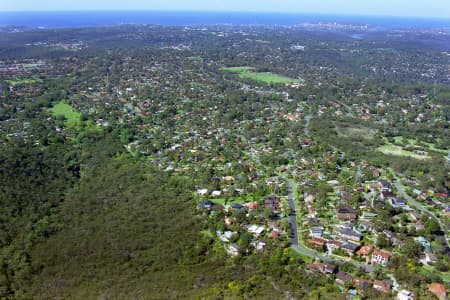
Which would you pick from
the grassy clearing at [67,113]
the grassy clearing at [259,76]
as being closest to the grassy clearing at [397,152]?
the grassy clearing at [67,113]

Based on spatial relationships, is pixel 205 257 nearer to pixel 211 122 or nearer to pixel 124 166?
pixel 124 166

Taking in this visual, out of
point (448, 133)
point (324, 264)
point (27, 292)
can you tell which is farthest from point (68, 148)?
point (448, 133)

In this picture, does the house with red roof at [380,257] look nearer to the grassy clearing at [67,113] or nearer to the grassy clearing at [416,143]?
the grassy clearing at [416,143]

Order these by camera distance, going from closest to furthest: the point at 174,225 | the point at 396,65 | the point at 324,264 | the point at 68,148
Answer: the point at 324,264 → the point at 174,225 → the point at 68,148 → the point at 396,65

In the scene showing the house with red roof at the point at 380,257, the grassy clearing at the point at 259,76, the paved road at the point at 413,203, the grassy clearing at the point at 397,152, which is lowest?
the paved road at the point at 413,203

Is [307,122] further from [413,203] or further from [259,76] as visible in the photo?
[259,76]

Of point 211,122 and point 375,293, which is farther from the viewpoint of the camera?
point 211,122
